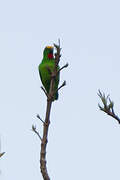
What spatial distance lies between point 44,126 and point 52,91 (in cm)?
48

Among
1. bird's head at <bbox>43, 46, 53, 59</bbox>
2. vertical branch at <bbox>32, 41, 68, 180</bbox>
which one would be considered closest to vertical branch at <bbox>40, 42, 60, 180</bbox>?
vertical branch at <bbox>32, 41, 68, 180</bbox>

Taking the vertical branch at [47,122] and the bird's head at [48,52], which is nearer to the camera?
the vertical branch at [47,122]

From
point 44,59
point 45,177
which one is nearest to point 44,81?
point 44,59

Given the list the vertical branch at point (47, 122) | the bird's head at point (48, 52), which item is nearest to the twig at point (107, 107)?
the vertical branch at point (47, 122)

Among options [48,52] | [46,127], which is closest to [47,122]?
[46,127]

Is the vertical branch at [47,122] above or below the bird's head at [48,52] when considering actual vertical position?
below

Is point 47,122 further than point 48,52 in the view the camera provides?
No

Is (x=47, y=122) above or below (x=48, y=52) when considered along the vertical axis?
below

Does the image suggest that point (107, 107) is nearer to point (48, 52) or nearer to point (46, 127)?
point (46, 127)

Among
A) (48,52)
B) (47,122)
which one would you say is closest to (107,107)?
(47,122)

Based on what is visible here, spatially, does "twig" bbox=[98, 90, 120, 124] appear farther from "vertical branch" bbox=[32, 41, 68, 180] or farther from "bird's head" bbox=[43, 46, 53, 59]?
"bird's head" bbox=[43, 46, 53, 59]

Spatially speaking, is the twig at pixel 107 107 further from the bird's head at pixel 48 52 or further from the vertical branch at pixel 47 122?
the bird's head at pixel 48 52

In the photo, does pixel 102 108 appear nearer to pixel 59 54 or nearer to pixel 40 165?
pixel 59 54

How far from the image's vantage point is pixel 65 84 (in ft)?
21.3
